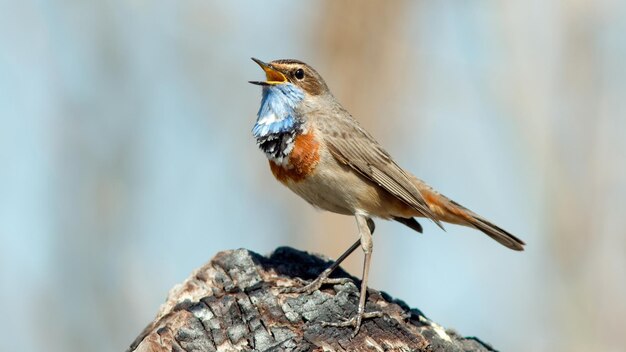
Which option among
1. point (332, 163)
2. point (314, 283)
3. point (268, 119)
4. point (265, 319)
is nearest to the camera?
point (265, 319)

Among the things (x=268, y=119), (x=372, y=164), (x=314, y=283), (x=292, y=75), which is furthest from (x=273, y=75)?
(x=314, y=283)

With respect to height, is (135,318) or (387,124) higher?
(387,124)

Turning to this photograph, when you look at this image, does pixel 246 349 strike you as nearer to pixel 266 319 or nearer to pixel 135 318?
pixel 266 319

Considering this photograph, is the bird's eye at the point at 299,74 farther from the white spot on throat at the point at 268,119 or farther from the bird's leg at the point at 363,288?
the bird's leg at the point at 363,288

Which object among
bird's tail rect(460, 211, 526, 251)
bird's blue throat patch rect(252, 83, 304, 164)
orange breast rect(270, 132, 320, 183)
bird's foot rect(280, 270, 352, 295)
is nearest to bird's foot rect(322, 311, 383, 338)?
bird's foot rect(280, 270, 352, 295)

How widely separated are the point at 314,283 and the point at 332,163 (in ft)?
5.27

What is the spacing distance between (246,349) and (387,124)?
250 inches

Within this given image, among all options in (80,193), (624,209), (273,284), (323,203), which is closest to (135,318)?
(80,193)

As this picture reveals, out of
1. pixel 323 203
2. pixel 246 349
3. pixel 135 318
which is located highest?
pixel 323 203

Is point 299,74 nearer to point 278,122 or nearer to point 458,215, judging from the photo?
point 278,122

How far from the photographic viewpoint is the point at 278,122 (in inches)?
310

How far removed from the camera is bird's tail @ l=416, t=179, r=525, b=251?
8258mm

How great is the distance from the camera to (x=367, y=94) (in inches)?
456

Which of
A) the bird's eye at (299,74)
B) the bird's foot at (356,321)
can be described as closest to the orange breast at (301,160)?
the bird's eye at (299,74)
